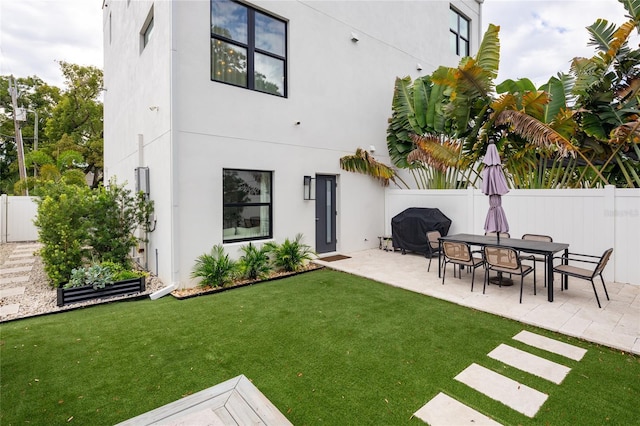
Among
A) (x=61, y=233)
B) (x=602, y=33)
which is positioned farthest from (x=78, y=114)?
(x=602, y=33)

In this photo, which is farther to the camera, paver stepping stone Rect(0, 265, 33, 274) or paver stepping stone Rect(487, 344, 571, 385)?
paver stepping stone Rect(0, 265, 33, 274)

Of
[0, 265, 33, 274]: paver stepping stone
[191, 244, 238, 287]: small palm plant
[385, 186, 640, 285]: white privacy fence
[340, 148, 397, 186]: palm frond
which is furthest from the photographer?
[340, 148, 397, 186]: palm frond

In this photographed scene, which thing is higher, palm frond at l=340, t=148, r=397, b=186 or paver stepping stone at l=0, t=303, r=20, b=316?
palm frond at l=340, t=148, r=397, b=186

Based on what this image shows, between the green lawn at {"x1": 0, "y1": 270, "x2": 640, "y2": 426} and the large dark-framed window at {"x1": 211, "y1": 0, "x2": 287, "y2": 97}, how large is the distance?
16.4 feet

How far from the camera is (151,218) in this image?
7.32m

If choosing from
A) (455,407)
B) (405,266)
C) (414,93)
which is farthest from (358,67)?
(455,407)

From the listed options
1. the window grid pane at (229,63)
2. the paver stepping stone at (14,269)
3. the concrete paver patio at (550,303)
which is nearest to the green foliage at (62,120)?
the paver stepping stone at (14,269)

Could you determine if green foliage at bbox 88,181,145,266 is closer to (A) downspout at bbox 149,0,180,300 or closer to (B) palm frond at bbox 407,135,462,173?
(A) downspout at bbox 149,0,180,300

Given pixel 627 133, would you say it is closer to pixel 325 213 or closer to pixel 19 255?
pixel 325 213

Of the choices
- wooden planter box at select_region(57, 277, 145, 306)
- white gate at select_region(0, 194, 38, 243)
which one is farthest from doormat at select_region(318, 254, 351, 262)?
white gate at select_region(0, 194, 38, 243)

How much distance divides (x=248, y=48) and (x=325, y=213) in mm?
4630

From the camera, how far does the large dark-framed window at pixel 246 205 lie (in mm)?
6945

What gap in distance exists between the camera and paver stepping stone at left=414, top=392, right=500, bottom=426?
2.49 m

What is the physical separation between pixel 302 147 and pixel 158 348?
5774mm
